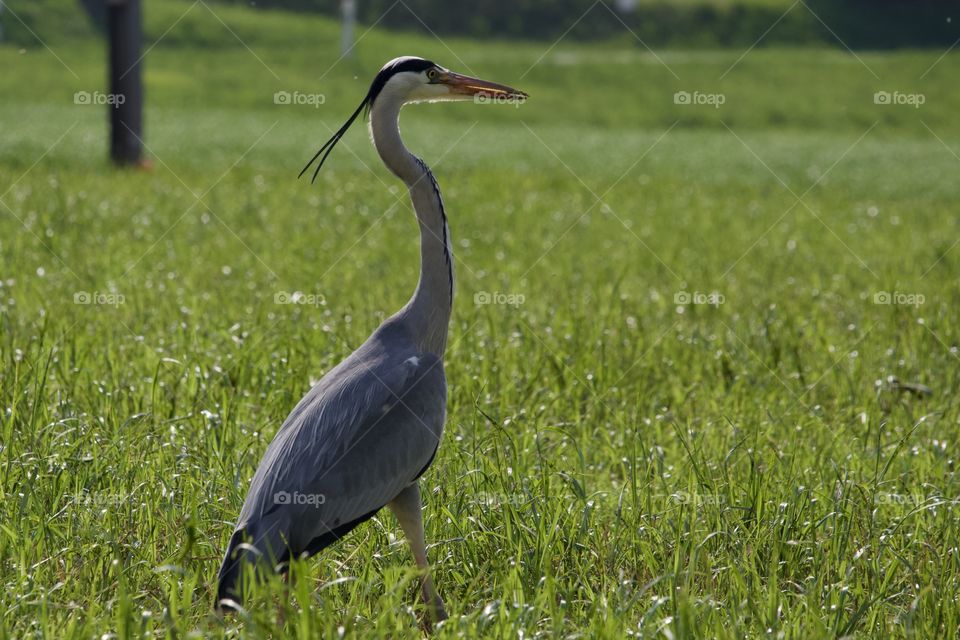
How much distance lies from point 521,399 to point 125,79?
1075cm

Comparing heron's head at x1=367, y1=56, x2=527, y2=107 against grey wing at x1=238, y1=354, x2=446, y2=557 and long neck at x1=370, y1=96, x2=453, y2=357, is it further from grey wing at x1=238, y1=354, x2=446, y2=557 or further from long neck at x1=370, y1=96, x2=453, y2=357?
grey wing at x1=238, y1=354, x2=446, y2=557

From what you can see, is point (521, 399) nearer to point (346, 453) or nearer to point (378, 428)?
point (378, 428)

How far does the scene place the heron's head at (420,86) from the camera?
13.3 ft

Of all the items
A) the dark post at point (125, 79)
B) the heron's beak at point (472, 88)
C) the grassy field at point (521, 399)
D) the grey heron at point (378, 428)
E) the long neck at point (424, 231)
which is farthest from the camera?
the dark post at point (125, 79)

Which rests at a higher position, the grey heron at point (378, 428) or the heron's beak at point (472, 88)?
the heron's beak at point (472, 88)

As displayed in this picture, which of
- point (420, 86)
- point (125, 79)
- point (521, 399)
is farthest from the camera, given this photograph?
point (125, 79)

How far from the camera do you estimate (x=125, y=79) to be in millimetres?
14164

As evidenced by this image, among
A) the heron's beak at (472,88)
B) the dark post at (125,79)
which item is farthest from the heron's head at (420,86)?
the dark post at (125,79)

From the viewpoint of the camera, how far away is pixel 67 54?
4012 cm

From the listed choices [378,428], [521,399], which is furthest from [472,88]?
[521,399]

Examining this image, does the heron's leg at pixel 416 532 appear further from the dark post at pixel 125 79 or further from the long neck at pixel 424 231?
the dark post at pixel 125 79

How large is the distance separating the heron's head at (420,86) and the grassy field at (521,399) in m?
1.40

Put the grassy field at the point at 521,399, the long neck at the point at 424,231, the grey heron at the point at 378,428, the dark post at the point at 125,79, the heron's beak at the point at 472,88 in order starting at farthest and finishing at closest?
1. the dark post at the point at 125,79
2. the heron's beak at the point at 472,88
3. the long neck at the point at 424,231
4. the grassy field at the point at 521,399
5. the grey heron at the point at 378,428

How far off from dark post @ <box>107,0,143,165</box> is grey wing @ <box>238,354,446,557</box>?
458 inches
